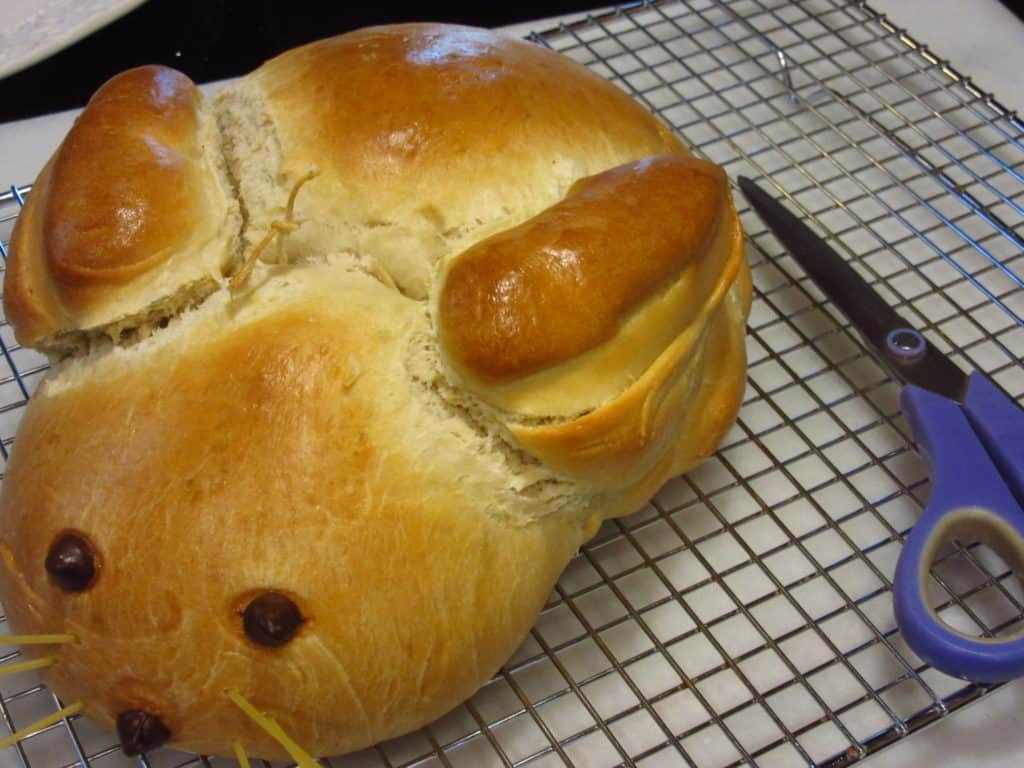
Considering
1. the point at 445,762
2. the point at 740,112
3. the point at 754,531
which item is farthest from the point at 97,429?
the point at 740,112

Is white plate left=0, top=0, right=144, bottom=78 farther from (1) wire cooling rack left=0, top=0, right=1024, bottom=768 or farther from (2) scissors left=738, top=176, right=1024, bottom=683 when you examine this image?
(2) scissors left=738, top=176, right=1024, bottom=683

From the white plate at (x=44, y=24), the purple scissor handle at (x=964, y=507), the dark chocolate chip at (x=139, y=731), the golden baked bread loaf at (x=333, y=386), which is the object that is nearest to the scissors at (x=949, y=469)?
the purple scissor handle at (x=964, y=507)

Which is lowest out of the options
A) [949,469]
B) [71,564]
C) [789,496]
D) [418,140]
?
[789,496]

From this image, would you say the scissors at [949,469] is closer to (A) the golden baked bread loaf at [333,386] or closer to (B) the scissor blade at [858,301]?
(B) the scissor blade at [858,301]

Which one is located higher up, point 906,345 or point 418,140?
point 418,140

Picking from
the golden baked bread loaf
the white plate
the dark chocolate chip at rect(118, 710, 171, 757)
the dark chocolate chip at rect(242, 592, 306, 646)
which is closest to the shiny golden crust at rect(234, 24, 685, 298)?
the golden baked bread loaf

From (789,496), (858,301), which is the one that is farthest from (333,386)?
(858,301)

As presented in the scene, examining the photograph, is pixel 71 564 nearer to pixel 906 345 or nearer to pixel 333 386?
pixel 333 386
